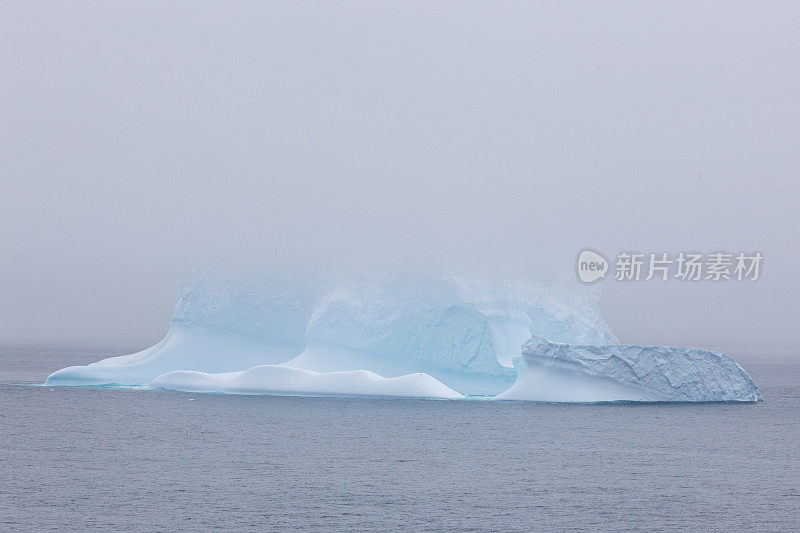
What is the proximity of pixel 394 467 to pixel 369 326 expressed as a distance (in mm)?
11994

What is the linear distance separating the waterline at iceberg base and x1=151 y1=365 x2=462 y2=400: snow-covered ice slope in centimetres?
3

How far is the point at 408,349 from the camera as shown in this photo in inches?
1163

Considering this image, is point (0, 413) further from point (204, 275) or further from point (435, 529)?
point (435, 529)

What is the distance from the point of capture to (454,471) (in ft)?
56.3

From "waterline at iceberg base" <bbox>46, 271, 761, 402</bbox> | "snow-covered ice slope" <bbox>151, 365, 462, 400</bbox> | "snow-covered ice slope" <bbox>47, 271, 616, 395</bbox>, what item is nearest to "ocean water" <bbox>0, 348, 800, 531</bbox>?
"snow-covered ice slope" <bbox>151, 365, 462, 400</bbox>

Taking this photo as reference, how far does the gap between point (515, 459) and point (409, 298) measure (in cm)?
1126

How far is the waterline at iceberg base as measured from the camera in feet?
86.1

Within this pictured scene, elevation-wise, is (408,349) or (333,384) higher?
(408,349)

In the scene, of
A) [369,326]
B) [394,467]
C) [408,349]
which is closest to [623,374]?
[408,349]

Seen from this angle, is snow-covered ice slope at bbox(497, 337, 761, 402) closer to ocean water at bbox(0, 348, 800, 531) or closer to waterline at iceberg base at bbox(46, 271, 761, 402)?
waterline at iceberg base at bbox(46, 271, 761, 402)

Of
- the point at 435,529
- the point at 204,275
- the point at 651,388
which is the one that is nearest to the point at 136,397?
the point at 204,275

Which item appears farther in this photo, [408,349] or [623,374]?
[408,349]

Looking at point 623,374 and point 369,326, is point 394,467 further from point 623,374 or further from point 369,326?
point 369,326

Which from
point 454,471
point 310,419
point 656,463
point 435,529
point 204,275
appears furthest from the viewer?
point 204,275
